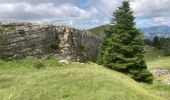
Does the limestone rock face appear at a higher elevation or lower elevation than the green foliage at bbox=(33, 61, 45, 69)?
higher

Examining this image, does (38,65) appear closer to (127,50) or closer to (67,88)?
(127,50)

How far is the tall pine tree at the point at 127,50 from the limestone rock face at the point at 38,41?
480 cm

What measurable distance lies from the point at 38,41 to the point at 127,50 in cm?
964

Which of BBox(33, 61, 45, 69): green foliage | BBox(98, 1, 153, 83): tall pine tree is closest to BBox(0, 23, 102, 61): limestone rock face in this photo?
BBox(33, 61, 45, 69): green foliage

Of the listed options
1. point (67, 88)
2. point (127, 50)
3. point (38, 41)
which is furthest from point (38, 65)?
point (67, 88)

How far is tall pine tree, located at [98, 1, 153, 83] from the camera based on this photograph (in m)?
41.8

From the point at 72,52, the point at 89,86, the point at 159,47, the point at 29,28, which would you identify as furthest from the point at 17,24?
the point at 159,47

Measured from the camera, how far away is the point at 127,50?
42.2 m

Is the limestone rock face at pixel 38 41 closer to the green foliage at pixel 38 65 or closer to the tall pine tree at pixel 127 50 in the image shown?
the green foliage at pixel 38 65

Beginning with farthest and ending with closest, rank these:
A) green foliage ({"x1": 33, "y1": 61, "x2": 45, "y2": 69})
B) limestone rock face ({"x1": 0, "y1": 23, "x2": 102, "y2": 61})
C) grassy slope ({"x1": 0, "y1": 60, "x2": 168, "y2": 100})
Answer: limestone rock face ({"x1": 0, "y1": 23, "x2": 102, "y2": 61}) → green foliage ({"x1": 33, "y1": 61, "x2": 45, "y2": 69}) → grassy slope ({"x1": 0, "y1": 60, "x2": 168, "y2": 100})

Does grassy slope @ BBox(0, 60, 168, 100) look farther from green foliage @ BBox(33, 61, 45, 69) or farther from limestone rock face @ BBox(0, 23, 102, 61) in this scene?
limestone rock face @ BBox(0, 23, 102, 61)

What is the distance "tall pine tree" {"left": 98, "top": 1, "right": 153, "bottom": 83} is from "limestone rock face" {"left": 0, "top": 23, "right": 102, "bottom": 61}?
4804 mm

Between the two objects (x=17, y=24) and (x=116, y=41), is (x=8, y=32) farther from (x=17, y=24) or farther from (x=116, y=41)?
(x=116, y=41)

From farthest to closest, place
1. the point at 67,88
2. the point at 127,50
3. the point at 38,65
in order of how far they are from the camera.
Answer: the point at 127,50 < the point at 38,65 < the point at 67,88
